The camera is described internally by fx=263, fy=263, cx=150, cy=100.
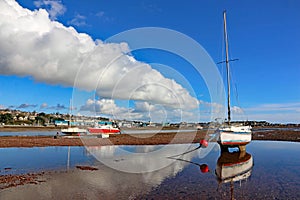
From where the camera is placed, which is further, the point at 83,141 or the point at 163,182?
the point at 83,141

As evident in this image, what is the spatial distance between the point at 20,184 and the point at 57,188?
2.64 meters

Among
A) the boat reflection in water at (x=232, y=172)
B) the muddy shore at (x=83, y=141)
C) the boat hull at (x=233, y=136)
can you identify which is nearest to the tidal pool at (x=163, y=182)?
the boat reflection in water at (x=232, y=172)

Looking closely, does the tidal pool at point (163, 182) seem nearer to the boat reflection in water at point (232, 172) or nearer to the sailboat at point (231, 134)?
the boat reflection in water at point (232, 172)

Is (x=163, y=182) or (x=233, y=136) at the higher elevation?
(x=233, y=136)

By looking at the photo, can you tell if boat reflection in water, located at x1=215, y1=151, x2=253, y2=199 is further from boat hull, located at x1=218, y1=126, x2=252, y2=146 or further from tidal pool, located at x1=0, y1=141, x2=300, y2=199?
boat hull, located at x1=218, y1=126, x2=252, y2=146

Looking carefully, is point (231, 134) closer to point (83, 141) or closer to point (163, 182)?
point (163, 182)

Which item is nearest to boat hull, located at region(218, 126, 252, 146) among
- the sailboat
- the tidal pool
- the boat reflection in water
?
the sailboat

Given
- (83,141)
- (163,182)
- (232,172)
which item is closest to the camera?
(163,182)

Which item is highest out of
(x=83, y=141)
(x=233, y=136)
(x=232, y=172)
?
(x=233, y=136)

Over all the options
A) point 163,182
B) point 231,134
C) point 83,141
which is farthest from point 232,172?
point 83,141

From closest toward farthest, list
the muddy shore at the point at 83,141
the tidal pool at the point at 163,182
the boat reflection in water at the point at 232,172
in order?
the tidal pool at the point at 163,182 → the boat reflection in water at the point at 232,172 → the muddy shore at the point at 83,141

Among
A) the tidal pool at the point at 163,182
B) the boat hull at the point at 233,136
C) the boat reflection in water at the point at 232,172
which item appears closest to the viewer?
the tidal pool at the point at 163,182

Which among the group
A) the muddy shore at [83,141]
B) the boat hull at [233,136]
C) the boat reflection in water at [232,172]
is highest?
the boat hull at [233,136]

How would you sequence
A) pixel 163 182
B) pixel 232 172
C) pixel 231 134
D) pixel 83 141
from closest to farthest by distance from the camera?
pixel 163 182 < pixel 232 172 < pixel 231 134 < pixel 83 141
